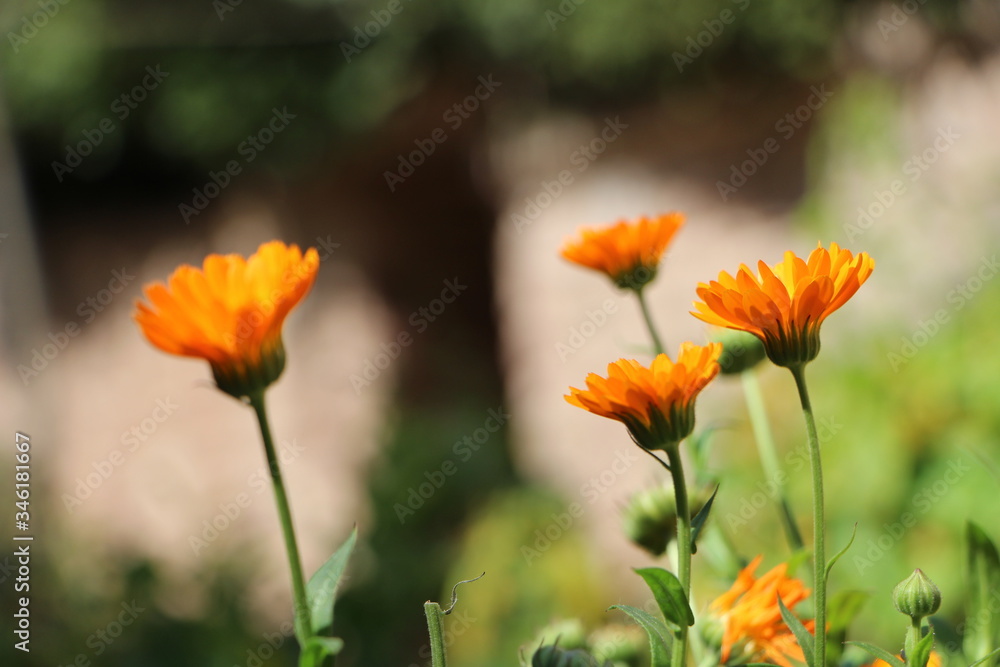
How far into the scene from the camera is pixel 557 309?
296 centimetres

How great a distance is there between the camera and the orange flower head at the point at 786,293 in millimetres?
295

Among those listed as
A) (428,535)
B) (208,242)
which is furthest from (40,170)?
(428,535)

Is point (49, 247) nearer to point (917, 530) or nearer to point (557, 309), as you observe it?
point (557, 309)

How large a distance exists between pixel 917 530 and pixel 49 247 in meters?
2.98

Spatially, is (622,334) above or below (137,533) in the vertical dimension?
above

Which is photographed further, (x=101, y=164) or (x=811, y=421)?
(x=101, y=164)
